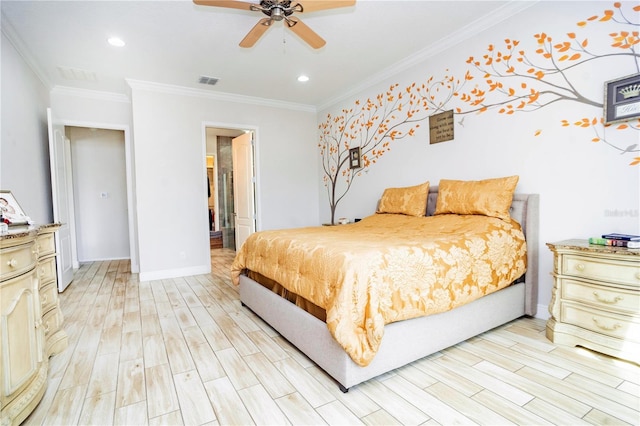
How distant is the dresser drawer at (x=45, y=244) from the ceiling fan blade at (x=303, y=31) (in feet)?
7.58

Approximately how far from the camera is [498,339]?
7.35 feet

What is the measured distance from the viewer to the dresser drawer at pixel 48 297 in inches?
80.7

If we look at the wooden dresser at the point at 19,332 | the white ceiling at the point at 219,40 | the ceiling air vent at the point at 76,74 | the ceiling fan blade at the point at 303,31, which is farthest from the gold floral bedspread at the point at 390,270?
the ceiling air vent at the point at 76,74

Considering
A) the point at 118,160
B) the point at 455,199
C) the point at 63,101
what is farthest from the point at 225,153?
the point at 455,199

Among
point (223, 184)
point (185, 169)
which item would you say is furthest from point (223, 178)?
point (185, 169)

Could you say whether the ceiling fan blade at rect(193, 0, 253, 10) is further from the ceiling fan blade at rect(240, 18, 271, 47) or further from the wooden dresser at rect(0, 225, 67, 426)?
the wooden dresser at rect(0, 225, 67, 426)

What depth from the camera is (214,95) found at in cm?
454

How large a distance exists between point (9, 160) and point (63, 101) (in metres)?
2.07

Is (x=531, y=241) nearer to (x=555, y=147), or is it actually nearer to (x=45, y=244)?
(x=555, y=147)

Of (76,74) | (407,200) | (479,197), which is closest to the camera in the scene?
(479,197)

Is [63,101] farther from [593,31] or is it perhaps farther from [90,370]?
[593,31]

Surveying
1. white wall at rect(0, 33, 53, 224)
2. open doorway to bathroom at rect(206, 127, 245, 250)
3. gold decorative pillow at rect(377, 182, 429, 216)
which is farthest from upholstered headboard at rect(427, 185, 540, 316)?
open doorway to bathroom at rect(206, 127, 245, 250)

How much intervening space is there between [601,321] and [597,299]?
0.44ft

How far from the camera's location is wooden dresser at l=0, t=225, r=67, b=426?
135cm
